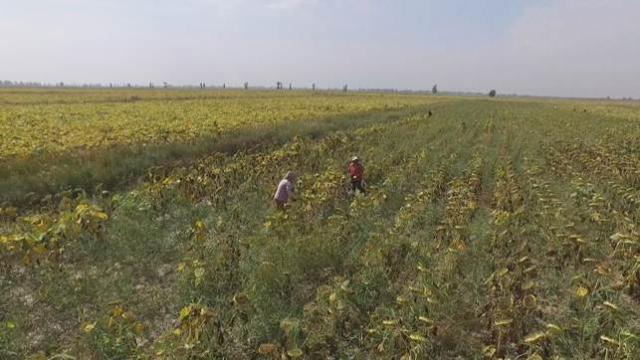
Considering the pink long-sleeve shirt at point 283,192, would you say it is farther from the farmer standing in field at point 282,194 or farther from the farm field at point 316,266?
the farm field at point 316,266

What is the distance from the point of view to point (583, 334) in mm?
5258

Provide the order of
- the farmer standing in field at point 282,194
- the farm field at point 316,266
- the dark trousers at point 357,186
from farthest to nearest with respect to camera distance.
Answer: the dark trousers at point 357,186
the farmer standing in field at point 282,194
the farm field at point 316,266

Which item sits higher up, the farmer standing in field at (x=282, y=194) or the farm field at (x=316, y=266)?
the farmer standing in field at (x=282, y=194)

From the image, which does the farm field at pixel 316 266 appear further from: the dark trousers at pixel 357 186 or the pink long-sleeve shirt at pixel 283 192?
the pink long-sleeve shirt at pixel 283 192

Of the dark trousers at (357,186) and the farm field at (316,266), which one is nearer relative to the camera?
the farm field at (316,266)

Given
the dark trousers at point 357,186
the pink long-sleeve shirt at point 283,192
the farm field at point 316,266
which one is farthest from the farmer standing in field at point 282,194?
the dark trousers at point 357,186

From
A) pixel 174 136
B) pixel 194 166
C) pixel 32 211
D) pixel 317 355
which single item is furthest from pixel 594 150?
pixel 32 211

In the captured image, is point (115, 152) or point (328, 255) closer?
point (328, 255)

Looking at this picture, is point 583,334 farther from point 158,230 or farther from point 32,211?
point 32,211

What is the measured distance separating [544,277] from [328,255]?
3014 mm

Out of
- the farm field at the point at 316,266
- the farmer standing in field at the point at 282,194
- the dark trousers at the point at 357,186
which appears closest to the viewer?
the farm field at the point at 316,266

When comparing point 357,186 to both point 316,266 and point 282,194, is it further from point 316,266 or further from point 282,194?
point 316,266

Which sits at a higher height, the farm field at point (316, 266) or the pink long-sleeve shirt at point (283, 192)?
the pink long-sleeve shirt at point (283, 192)

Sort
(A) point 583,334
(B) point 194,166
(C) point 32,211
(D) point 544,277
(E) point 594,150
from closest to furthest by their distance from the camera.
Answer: (A) point 583,334 → (D) point 544,277 → (C) point 32,211 → (B) point 194,166 → (E) point 594,150
